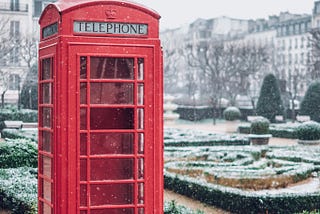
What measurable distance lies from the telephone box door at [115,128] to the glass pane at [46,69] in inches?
13.9

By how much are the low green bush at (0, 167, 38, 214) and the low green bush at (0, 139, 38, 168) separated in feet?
2.66

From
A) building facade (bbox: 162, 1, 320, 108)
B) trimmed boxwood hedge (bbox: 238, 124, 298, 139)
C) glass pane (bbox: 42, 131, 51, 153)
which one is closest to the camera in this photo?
glass pane (bbox: 42, 131, 51, 153)

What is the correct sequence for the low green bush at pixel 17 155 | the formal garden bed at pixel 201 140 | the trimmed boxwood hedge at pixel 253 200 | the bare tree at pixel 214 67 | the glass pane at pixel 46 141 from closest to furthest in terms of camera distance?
the glass pane at pixel 46 141 < the trimmed boxwood hedge at pixel 253 200 < the low green bush at pixel 17 155 < the formal garden bed at pixel 201 140 < the bare tree at pixel 214 67

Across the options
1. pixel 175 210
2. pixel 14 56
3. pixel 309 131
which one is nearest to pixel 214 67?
pixel 309 131

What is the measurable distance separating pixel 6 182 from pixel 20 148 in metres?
1.93

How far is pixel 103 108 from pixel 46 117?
50 centimetres

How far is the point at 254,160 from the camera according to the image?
15.2 m

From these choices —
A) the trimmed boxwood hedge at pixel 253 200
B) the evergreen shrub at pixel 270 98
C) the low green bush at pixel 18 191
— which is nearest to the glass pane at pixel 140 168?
the low green bush at pixel 18 191

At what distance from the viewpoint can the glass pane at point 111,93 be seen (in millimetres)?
4246

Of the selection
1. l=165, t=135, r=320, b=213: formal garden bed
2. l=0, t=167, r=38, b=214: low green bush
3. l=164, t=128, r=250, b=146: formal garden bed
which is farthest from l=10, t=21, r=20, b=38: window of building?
l=0, t=167, r=38, b=214: low green bush

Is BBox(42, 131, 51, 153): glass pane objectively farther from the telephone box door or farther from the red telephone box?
the telephone box door

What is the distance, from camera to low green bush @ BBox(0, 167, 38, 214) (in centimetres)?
678

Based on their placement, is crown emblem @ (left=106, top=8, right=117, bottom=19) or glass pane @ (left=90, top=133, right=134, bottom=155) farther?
glass pane @ (left=90, top=133, right=134, bottom=155)

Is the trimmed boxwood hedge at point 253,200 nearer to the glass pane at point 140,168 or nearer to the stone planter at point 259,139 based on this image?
the glass pane at point 140,168
